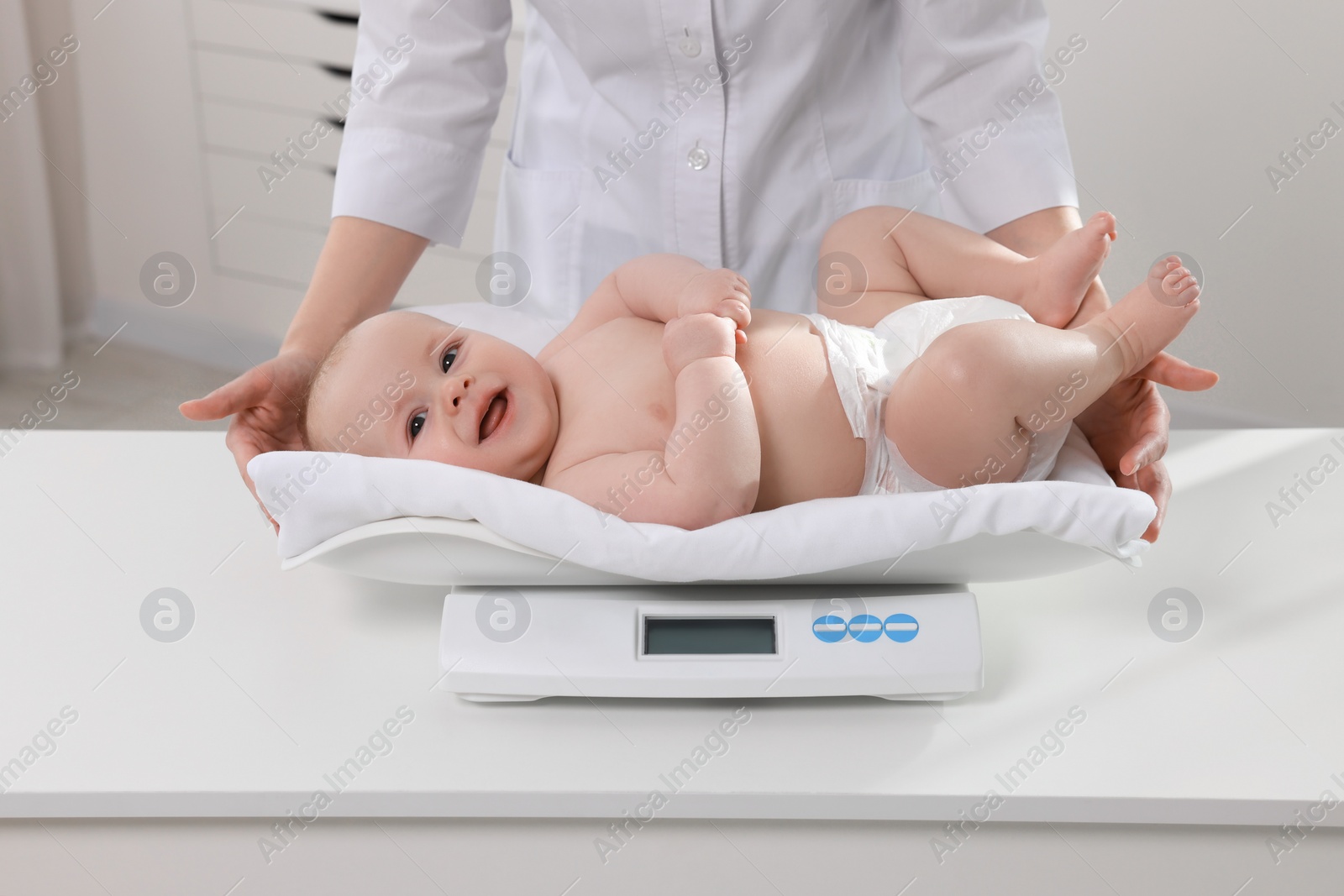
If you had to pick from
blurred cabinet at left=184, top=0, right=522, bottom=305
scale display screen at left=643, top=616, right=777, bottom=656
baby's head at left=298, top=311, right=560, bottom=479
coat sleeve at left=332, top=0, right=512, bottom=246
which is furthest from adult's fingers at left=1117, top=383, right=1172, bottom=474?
blurred cabinet at left=184, top=0, right=522, bottom=305

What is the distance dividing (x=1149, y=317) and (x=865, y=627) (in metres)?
0.40

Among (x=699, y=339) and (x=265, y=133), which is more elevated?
(x=699, y=339)

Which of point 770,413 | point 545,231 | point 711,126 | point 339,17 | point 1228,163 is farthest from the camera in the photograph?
point 339,17

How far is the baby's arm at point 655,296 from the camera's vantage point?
98 centimetres

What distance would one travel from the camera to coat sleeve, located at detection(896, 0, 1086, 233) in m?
1.16

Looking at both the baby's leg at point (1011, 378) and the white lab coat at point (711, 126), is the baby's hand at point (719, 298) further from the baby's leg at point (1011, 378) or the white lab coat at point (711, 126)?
the white lab coat at point (711, 126)

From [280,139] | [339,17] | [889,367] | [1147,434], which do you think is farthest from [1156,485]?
[280,139]

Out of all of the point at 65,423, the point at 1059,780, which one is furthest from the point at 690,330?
the point at 65,423

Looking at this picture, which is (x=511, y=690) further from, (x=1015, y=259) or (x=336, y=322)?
(x=1015, y=259)

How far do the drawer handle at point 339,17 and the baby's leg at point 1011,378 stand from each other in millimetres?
2565

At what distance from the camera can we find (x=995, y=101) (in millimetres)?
1182

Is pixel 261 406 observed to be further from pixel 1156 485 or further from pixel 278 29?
pixel 278 29

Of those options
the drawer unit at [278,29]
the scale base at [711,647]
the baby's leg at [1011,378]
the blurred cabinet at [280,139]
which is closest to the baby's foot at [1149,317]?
the baby's leg at [1011,378]

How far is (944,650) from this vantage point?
0.78 metres
